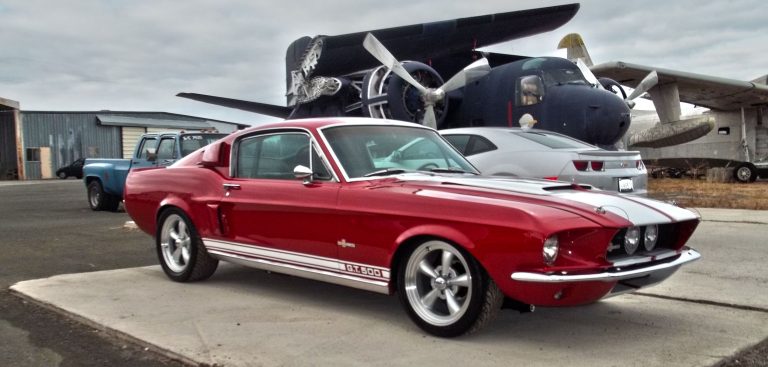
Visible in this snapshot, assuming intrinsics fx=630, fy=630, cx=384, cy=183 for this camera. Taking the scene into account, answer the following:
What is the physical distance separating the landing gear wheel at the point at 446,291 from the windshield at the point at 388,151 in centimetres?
81

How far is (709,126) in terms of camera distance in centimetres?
1845

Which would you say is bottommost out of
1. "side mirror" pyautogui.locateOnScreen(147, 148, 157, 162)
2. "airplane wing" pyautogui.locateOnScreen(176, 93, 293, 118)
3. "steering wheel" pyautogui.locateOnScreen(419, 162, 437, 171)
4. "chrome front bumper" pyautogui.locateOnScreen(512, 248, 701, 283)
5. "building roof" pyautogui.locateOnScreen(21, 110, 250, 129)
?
"chrome front bumper" pyautogui.locateOnScreen(512, 248, 701, 283)

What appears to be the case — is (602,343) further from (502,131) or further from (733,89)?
(733,89)

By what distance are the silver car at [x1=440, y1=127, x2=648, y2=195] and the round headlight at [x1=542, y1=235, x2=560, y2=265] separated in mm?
4101

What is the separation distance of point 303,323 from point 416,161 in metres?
1.47

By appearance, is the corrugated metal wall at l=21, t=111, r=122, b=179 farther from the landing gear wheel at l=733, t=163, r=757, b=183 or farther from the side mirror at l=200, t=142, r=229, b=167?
the side mirror at l=200, t=142, r=229, b=167

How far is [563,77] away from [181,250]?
9249 millimetres

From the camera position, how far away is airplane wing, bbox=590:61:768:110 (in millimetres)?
21078

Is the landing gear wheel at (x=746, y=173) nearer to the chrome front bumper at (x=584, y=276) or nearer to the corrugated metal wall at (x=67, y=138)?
the chrome front bumper at (x=584, y=276)

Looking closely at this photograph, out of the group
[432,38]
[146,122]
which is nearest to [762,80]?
[432,38]

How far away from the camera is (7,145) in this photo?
44562 mm

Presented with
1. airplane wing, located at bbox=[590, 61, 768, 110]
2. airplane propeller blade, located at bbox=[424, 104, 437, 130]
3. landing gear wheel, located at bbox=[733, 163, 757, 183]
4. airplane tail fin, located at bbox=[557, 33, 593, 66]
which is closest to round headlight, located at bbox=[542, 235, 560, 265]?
airplane propeller blade, located at bbox=[424, 104, 437, 130]

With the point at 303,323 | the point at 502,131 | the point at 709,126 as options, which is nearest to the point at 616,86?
the point at 709,126

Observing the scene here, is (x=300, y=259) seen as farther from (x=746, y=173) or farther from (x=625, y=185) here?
(x=746, y=173)
